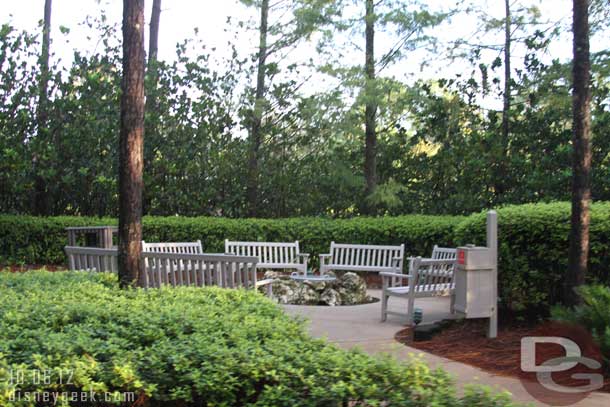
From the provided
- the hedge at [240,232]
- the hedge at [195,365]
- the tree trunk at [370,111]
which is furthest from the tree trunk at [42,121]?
the hedge at [195,365]

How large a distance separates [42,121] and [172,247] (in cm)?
674

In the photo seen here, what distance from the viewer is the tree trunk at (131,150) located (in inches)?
286

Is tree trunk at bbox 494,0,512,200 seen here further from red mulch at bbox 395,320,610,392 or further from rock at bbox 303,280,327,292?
red mulch at bbox 395,320,610,392

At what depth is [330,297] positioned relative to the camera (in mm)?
11219

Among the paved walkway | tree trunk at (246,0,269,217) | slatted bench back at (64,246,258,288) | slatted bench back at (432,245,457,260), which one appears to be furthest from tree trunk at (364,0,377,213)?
slatted bench back at (64,246,258,288)

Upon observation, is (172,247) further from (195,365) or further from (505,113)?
(195,365)

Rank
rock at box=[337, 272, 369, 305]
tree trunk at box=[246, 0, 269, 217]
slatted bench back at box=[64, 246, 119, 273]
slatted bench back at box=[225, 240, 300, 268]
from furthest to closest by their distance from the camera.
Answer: tree trunk at box=[246, 0, 269, 217] → slatted bench back at box=[225, 240, 300, 268] → rock at box=[337, 272, 369, 305] → slatted bench back at box=[64, 246, 119, 273]

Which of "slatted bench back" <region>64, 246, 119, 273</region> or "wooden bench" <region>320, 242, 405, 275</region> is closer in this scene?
"slatted bench back" <region>64, 246, 119, 273</region>

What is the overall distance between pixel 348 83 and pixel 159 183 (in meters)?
5.67

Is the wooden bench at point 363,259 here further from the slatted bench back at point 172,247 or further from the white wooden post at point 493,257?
the white wooden post at point 493,257

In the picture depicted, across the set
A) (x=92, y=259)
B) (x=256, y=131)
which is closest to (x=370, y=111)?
(x=256, y=131)

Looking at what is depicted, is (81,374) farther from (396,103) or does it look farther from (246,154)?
(246,154)

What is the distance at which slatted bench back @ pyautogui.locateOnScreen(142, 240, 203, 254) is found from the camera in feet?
37.9

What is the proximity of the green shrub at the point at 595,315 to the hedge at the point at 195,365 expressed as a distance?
2621mm
